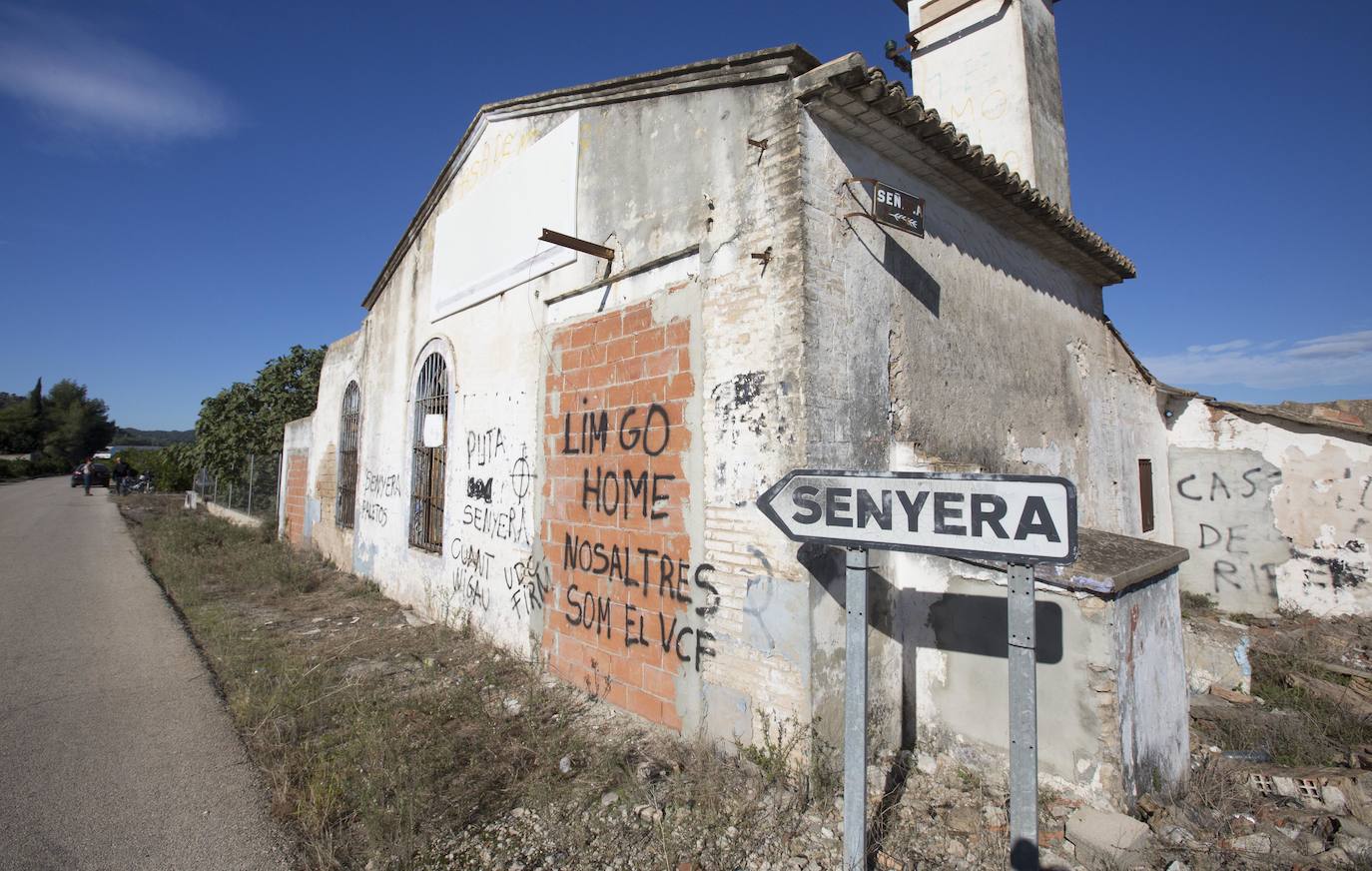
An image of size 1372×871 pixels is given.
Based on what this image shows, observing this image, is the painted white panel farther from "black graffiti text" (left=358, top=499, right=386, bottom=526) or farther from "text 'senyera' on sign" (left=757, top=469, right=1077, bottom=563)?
"text 'senyera' on sign" (left=757, top=469, right=1077, bottom=563)

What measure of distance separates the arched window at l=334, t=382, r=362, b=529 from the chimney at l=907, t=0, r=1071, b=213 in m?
9.76

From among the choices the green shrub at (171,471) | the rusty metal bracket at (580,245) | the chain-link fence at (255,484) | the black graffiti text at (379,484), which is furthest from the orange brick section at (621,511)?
the green shrub at (171,471)

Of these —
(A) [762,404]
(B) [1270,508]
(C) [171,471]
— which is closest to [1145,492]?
(B) [1270,508]

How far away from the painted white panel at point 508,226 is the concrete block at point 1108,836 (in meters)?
5.14

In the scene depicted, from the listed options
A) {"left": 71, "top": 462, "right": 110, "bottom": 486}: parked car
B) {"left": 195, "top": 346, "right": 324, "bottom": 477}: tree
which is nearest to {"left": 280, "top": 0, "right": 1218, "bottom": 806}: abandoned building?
{"left": 195, "top": 346, "right": 324, "bottom": 477}: tree

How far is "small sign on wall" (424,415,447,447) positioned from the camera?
24.4 ft

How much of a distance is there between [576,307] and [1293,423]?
29.0ft

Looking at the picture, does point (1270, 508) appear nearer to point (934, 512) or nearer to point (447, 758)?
point (934, 512)

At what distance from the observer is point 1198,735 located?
437cm

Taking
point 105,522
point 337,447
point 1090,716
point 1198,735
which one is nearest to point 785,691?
point 1090,716

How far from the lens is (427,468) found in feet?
26.7

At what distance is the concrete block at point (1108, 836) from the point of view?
2.89 meters

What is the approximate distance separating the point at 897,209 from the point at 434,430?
5692 millimetres

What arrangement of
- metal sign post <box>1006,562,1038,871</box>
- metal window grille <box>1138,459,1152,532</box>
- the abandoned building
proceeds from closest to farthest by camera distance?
metal sign post <box>1006,562,1038,871</box>
the abandoned building
metal window grille <box>1138,459,1152,532</box>
